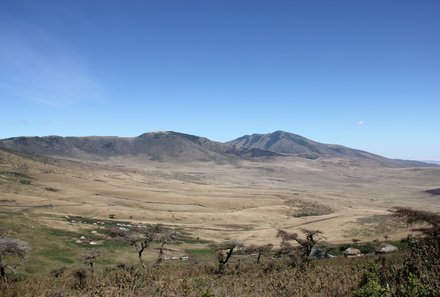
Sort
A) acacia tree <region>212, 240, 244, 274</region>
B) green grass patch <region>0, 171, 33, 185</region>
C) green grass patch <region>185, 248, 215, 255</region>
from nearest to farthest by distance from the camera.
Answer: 1. acacia tree <region>212, 240, 244, 274</region>
2. green grass patch <region>185, 248, 215, 255</region>
3. green grass patch <region>0, 171, 33, 185</region>

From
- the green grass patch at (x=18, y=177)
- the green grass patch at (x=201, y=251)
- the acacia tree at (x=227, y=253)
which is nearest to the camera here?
the acacia tree at (x=227, y=253)

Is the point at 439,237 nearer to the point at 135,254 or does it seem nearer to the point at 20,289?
the point at 20,289

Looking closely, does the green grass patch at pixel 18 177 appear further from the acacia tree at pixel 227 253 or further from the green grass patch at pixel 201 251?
the acacia tree at pixel 227 253

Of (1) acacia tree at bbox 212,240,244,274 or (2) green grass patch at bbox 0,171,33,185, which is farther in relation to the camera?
(2) green grass patch at bbox 0,171,33,185

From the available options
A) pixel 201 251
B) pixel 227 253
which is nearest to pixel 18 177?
pixel 201 251

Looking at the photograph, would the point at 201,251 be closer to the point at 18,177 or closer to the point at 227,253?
the point at 227,253

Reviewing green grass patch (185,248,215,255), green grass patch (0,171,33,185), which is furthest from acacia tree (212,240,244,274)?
green grass patch (0,171,33,185)

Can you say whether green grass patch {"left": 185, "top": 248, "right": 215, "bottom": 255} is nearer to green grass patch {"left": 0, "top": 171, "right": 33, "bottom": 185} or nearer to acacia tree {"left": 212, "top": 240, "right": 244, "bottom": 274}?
acacia tree {"left": 212, "top": 240, "right": 244, "bottom": 274}

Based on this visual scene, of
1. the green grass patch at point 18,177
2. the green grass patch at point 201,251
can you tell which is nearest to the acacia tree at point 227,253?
the green grass patch at point 201,251

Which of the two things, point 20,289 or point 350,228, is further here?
point 350,228

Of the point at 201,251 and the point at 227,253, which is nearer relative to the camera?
the point at 227,253

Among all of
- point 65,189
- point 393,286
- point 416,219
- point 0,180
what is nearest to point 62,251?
point 416,219
